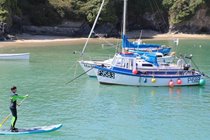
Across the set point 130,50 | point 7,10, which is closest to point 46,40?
point 7,10

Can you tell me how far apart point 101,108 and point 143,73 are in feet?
26.4

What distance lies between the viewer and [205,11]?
100000mm

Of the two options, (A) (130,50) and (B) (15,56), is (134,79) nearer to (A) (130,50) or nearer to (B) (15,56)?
(A) (130,50)

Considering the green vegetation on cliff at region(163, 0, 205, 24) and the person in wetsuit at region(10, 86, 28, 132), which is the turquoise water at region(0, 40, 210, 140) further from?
the green vegetation on cliff at region(163, 0, 205, 24)

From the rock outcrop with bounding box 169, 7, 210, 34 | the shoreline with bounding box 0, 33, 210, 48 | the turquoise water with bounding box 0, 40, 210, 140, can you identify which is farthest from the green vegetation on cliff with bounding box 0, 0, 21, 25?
the rock outcrop with bounding box 169, 7, 210, 34

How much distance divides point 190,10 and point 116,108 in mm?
66931

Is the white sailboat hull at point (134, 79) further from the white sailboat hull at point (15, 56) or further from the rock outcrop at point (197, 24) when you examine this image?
the rock outcrop at point (197, 24)

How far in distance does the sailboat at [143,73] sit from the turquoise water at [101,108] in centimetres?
58

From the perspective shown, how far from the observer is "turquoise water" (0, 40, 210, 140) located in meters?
26.8

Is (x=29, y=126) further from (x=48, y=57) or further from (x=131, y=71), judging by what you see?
(x=48, y=57)

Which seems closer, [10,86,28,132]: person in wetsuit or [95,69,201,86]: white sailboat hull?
[10,86,28,132]: person in wetsuit

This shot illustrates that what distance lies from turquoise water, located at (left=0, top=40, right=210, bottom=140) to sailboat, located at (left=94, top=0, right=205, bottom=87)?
581 mm

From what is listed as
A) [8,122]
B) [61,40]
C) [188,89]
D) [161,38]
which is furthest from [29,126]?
[161,38]

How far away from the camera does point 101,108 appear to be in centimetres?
3250
